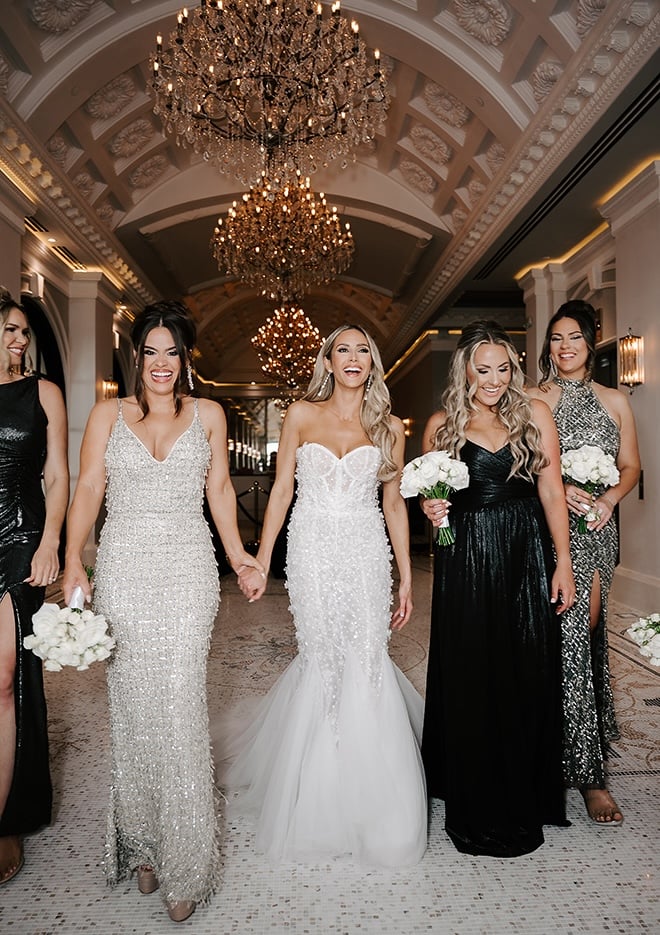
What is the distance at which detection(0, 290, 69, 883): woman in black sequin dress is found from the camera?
2.59 meters

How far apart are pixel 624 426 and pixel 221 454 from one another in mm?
2016

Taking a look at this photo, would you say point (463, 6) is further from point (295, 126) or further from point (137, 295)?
point (137, 295)

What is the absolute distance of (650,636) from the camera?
2.48m

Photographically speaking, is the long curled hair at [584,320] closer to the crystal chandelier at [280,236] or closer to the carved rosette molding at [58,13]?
the crystal chandelier at [280,236]

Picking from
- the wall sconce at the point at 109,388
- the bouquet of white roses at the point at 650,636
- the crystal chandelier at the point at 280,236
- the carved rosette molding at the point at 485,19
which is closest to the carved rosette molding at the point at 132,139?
the crystal chandelier at the point at 280,236

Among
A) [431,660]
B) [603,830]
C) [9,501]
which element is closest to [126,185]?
[9,501]

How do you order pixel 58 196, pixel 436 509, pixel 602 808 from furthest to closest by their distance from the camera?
pixel 58 196 < pixel 602 808 < pixel 436 509

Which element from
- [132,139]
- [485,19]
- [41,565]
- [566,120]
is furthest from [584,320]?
[132,139]

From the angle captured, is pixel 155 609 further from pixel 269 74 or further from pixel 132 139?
pixel 132 139

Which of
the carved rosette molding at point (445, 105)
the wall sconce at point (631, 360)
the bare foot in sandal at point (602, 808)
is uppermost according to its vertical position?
the carved rosette molding at point (445, 105)

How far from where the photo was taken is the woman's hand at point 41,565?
8.51 feet

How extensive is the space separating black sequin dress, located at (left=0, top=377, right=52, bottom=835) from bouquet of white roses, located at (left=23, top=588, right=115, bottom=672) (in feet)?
2.05

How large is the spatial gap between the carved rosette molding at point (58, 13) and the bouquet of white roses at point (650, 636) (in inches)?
275

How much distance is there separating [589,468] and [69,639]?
2095 millimetres
